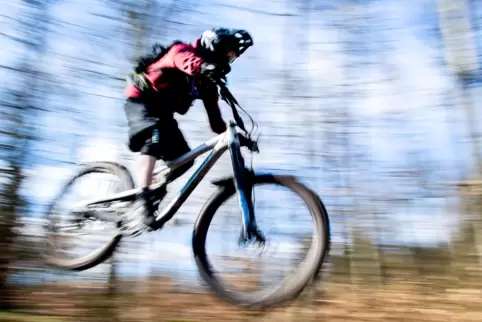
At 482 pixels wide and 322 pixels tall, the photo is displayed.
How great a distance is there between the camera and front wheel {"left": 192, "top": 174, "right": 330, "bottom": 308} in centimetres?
283

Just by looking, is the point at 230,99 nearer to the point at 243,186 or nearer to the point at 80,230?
the point at 243,186

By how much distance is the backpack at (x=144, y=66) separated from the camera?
3.16 m

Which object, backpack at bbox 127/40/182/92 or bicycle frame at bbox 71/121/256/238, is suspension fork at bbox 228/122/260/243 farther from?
backpack at bbox 127/40/182/92

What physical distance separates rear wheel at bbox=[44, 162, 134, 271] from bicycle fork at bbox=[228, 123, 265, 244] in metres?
1.02

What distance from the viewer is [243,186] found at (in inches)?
117

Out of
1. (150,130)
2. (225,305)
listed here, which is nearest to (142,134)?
(150,130)

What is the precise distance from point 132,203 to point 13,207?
166 centimetres

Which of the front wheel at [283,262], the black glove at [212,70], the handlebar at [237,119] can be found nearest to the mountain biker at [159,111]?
the handlebar at [237,119]

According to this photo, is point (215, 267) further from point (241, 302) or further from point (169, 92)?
point (169, 92)

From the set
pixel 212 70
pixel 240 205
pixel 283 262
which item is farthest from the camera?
pixel 283 262

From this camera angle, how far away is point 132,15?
5957 millimetres

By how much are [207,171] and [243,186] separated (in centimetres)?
42

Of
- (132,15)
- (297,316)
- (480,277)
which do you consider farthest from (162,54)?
(480,277)

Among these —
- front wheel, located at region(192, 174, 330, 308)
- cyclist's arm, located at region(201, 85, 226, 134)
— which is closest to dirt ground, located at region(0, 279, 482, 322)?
front wheel, located at region(192, 174, 330, 308)
